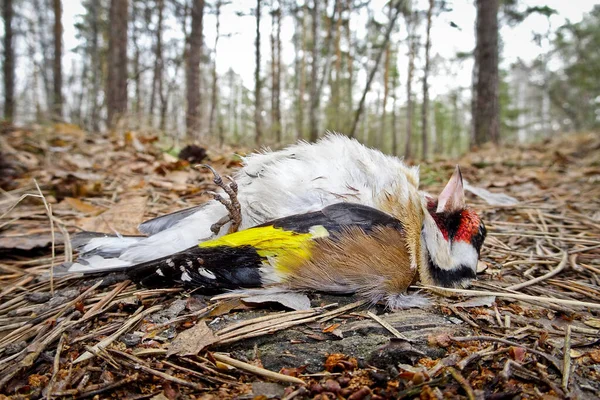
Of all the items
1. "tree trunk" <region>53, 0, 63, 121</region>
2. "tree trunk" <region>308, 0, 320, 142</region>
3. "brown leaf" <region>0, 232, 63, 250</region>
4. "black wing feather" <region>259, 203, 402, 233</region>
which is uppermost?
"tree trunk" <region>53, 0, 63, 121</region>

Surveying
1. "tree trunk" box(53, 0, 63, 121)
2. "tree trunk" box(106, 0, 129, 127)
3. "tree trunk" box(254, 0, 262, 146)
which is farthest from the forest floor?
"tree trunk" box(53, 0, 63, 121)

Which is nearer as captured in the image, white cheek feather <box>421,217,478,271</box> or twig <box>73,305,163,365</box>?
twig <box>73,305,163,365</box>

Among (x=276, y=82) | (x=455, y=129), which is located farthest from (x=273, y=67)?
(x=455, y=129)

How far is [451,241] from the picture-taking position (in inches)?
69.1

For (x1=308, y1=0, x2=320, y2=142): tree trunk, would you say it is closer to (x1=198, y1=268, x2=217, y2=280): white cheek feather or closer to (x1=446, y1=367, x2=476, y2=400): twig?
(x1=198, y1=268, x2=217, y2=280): white cheek feather

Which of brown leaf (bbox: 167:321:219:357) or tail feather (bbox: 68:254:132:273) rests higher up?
tail feather (bbox: 68:254:132:273)

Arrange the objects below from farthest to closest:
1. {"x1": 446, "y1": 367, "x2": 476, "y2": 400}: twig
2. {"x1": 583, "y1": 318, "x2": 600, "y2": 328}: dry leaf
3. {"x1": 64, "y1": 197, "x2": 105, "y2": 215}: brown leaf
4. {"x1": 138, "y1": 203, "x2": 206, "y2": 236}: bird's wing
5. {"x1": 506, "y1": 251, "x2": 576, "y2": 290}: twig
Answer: {"x1": 64, "y1": 197, "x2": 105, "y2": 215}: brown leaf, {"x1": 138, "y1": 203, "x2": 206, "y2": 236}: bird's wing, {"x1": 506, "y1": 251, "x2": 576, "y2": 290}: twig, {"x1": 583, "y1": 318, "x2": 600, "y2": 328}: dry leaf, {"x1": 446, "y1": 367, "x2": 476, "y2": 400}: twig

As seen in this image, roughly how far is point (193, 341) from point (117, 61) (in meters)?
8.67

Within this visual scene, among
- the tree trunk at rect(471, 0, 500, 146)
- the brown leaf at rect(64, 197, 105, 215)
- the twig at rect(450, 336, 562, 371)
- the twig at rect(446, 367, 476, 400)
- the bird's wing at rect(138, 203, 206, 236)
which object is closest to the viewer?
the twig at rect(446, 367, 476, 400)

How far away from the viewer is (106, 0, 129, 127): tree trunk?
26.9 ft

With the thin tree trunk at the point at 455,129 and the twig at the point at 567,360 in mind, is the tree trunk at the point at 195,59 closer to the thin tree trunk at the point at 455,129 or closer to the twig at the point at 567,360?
the twig at the point at 567,360

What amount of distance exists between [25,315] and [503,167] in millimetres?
5560

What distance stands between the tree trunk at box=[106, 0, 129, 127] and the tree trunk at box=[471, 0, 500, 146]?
751 centimetres

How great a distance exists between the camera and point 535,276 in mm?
1915
